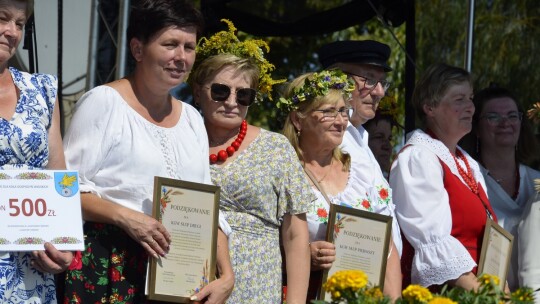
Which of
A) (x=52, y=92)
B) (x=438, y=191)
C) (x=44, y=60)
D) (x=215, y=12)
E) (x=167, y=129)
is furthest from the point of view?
(x=215, y=12)

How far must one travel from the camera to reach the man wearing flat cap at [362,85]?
504 centimetres

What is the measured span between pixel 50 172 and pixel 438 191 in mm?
2101

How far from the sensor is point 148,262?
395 centimetres

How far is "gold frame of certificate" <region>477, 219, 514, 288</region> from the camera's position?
16.2 ft

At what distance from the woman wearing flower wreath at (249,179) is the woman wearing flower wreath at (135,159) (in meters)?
0.18

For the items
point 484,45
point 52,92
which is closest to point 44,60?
point 52,92

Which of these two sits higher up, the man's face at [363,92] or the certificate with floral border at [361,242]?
the man's face at [363,92]

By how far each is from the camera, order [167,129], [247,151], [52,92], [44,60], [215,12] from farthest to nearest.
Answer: [215,12], [44,60], [247,151], [167,129], [52,92]

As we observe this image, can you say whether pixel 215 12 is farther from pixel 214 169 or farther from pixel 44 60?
pixel 214 169

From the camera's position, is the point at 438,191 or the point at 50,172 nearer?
the point at 50,172

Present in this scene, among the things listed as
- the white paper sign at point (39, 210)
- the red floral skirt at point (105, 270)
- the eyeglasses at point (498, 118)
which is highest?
the eyeglasses at point (498, 118)

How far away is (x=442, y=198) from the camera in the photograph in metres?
5.02

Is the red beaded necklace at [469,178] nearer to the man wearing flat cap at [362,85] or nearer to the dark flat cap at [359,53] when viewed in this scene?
the man wearing flat cap at [362,85]

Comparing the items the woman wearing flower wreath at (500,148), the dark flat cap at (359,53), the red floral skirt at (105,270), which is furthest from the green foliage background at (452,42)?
the red floral skirt at (105,270)
